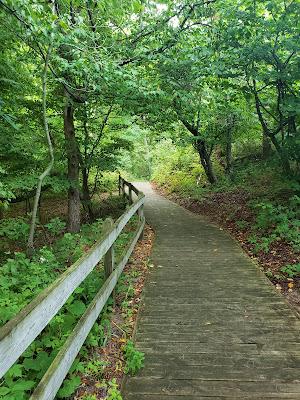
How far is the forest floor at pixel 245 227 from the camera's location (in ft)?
18.8

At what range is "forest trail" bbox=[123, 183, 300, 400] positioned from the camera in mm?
3229

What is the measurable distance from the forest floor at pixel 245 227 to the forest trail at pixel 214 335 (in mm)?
265

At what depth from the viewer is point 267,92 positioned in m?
10.8

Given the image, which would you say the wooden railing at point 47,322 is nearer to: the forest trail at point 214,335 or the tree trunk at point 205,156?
the forest trail at point 214,335

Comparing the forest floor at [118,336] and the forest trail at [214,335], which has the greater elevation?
the forest floor at [118,336]

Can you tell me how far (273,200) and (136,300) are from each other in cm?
648

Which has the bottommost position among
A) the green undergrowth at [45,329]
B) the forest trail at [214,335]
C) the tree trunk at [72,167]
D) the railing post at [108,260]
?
the forest trail at [214,335]

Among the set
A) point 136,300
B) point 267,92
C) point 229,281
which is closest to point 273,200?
point 267,92

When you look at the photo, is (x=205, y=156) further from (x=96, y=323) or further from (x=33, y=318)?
(x=33, y=318)

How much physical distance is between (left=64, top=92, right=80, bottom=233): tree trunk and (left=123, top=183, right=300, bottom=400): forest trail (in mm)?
4053

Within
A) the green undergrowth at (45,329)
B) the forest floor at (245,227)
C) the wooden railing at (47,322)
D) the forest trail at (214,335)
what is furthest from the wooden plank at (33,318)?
the forest floor at (245,227)

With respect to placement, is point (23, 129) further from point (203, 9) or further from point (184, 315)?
point (184, 315)

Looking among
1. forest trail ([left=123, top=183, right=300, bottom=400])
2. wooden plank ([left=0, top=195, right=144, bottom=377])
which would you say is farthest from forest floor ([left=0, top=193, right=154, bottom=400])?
wooden plank ([left=0, top=195, right=144, bottom=377])

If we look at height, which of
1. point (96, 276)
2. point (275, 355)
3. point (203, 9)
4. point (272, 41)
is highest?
point (203, 9)
